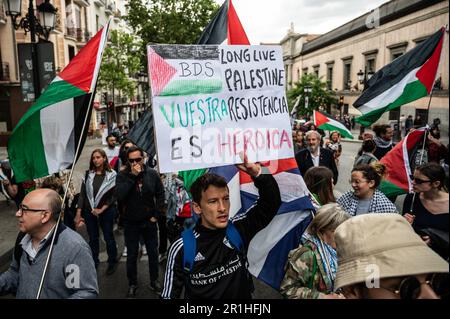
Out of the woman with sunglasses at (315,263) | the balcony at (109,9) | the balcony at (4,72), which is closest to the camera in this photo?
the woman with sunglasses at (315,263)

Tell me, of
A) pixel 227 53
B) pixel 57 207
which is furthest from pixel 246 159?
pixel 57 207

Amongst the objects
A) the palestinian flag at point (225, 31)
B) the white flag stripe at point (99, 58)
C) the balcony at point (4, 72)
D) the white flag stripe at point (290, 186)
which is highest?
the balcony at point (4, 72)

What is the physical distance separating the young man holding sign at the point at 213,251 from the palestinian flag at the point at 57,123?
3.63ft

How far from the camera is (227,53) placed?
7.85ft

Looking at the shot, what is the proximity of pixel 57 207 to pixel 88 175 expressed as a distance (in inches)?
102

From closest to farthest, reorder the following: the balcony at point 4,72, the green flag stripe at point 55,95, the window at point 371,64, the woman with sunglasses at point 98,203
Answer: the green flag stripe at point 55,95 < the woman with sunglasses at point 98,203 < the balcony at point 4,72 < the window at point 371,64

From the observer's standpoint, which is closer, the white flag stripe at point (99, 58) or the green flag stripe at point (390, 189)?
the white flag stripe at point (99, 58)

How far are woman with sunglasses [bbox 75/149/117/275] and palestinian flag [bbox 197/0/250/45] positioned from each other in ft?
7.92

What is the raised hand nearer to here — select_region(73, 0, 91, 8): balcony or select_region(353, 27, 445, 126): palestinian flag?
select_region(353, 27, 445, 126): palestinian flag

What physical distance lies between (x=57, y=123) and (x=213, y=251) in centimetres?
152

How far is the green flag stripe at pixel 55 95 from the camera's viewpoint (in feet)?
8.34

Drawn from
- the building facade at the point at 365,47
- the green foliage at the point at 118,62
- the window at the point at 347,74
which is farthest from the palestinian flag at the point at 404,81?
the window at the point at 347,74

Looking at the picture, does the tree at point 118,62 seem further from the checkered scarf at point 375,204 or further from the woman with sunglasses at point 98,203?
the checkered scarf at point 375,204
